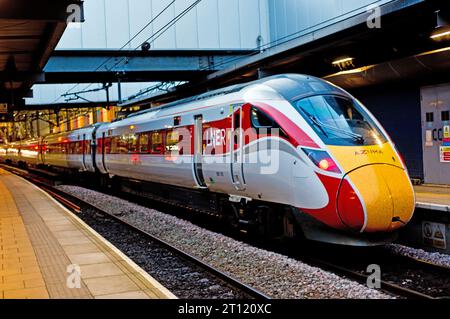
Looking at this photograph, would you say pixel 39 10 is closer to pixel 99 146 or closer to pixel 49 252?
pixel 49 252

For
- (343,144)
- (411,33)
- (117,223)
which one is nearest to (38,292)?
(343,144)

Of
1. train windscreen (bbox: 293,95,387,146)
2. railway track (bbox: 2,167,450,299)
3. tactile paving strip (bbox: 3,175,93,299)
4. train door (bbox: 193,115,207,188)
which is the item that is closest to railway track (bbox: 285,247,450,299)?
railway track (bbox: 2,167,450,299)

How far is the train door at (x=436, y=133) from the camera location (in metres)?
13.8

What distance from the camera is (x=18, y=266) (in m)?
8.45

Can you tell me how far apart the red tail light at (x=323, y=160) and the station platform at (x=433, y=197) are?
2.64 metres

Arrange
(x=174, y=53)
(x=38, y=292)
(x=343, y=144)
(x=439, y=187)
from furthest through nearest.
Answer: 1. (x=174, y=53)
2. (x=439, y=187)
3. (x=343, y=144)
4. (x=38, y=292)

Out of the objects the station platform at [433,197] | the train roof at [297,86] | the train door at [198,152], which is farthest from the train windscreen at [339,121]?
the train door at [198,152]

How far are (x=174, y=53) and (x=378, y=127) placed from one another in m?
19.0

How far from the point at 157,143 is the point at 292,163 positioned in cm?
691

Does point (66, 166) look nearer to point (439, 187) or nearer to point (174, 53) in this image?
point (174, 53)

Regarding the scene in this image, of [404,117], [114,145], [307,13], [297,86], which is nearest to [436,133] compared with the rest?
[404,117]

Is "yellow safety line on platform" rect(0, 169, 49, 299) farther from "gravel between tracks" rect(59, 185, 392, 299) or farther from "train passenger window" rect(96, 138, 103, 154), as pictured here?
"train passenger window" rect(96, 138, 103, 154)

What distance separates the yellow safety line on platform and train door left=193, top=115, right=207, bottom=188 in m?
3.91
